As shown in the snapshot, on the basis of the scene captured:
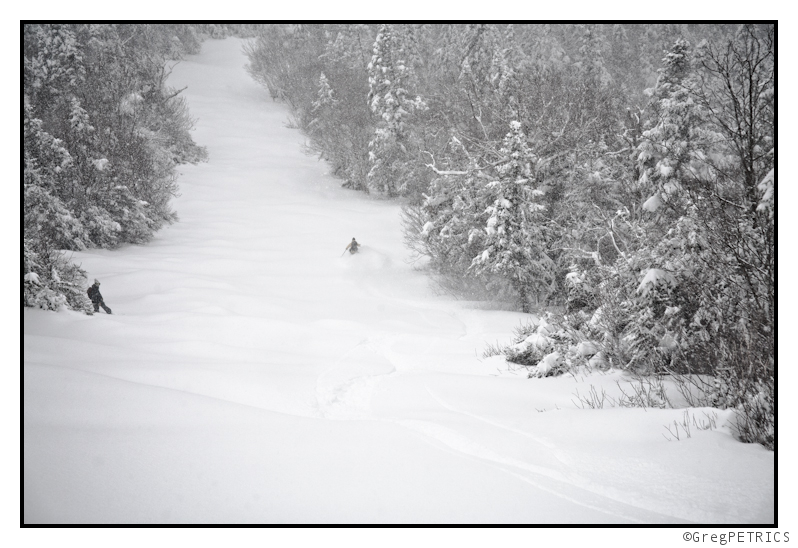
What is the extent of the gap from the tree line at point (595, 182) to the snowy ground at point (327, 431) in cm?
131

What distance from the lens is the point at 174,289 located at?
1444 centimetres

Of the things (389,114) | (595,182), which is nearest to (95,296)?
(595,182)

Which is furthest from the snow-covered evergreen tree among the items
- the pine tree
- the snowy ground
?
the snowy ground

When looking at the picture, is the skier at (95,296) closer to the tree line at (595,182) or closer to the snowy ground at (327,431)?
the snowy ground at (327,431)

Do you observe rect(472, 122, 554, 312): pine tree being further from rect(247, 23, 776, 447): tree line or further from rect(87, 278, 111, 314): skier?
rect(87, 278, 111, 314): skier

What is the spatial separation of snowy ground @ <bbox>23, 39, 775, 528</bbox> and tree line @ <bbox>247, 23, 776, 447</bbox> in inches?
51.7

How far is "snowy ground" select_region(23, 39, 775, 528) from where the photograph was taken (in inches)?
140

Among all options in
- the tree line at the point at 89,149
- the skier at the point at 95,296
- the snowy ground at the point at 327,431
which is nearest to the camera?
the snowy ground at the point at 327,431

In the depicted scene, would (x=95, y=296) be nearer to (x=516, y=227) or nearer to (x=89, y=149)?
(x=89, y=149)

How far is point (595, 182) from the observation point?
52.0 ft

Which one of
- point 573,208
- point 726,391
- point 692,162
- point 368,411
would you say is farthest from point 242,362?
point 692,162

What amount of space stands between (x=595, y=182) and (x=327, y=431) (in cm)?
1438

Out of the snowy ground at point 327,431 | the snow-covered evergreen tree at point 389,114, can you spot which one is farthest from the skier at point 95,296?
the snow-covered evergreen tree at point 389,114

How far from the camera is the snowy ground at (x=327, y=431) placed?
11.6 ft
